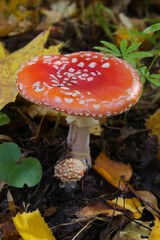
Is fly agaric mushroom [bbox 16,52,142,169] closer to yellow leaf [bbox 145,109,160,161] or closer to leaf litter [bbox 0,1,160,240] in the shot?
leaf litter [bbox 0,1,160,240]

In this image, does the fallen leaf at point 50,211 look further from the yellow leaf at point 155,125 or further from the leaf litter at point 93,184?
the yellow leaf at point 155,125

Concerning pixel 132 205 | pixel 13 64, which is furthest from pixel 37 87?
pixel 132 205

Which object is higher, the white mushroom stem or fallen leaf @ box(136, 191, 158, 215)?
the white mushroom stem

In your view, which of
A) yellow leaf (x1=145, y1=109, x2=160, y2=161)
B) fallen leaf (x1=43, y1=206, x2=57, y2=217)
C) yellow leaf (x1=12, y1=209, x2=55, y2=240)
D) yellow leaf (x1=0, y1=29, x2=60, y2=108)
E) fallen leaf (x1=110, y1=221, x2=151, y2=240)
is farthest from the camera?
yellow leaf (x1=145, y1=109, x2=160, y2=161)

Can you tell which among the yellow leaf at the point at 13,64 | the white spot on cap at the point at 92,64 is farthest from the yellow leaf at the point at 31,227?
the white spot on cap at the point at 92,64

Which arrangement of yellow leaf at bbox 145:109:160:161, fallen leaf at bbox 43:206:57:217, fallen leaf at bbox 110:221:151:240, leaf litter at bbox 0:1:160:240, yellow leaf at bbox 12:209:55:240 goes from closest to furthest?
yellow leaf at bbox 12:209:55:240 < fallen leaf at bbox 110:221:151:240 < leaf litter at bbox 0:1:160:240 < fallen leaf at bbox 43:206:57:217 < yellow leaf at bbox 145:109:160:161

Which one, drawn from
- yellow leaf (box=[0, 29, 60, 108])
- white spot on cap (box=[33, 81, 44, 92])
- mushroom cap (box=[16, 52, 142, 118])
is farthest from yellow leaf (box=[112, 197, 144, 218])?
yellow leaf (box=[0, 29, 60, 108])
